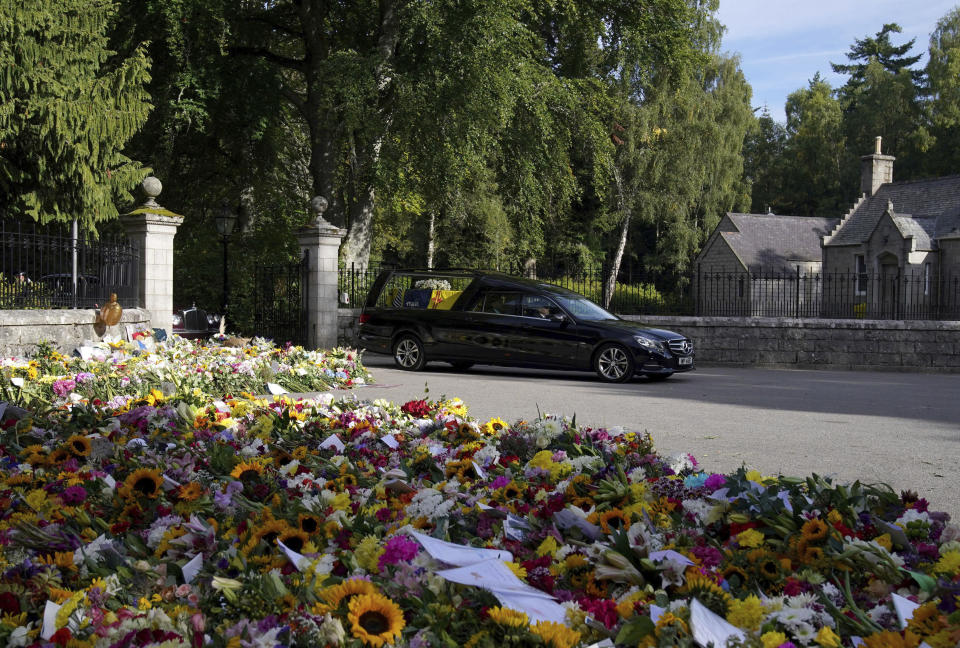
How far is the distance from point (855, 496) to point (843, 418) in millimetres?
6384

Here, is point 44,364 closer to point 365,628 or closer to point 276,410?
point 276,410

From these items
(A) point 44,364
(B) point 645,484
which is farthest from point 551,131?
(B) point 645,484

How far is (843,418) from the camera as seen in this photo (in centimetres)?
916

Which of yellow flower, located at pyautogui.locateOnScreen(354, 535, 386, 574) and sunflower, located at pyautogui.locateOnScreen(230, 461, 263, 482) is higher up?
sunflower, located at pyautogui.locateOnScreen(230, 461, 263, 482)

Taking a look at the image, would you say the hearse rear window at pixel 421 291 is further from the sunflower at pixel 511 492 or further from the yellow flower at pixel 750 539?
the yellow flower at pixel 750 539

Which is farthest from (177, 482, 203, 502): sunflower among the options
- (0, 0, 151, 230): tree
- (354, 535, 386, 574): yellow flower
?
(0, 0, 151, 230): tree

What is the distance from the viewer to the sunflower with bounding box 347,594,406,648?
2.04 m

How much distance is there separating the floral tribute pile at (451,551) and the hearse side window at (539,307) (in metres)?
10.1

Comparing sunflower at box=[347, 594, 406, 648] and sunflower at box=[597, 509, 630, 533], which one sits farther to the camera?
sunflower at box=[597, 509, 630, 533]

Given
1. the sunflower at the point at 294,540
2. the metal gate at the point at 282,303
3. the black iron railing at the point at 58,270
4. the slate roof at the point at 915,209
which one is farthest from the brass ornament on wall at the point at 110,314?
the slate roof at the point at 915,209

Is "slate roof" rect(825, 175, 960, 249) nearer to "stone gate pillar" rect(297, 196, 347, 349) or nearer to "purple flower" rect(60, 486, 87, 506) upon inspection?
"stone gate pillar" rect(297, 196, 347, 349)

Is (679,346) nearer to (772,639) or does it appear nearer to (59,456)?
(59,456)

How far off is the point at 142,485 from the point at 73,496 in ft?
0.84

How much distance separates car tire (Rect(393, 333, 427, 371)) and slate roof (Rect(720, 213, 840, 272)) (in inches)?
1242
